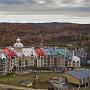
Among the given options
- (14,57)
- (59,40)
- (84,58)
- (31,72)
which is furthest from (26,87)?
(59,40)

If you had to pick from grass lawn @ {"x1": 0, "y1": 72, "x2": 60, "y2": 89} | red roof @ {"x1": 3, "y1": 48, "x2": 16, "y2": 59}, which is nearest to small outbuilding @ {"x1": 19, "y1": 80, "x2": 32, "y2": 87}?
grass lawn @ {"x1": 0, "y1": 72, "x2": 60, "y2": 89}

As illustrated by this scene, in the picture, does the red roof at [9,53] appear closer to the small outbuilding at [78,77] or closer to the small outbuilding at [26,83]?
the small outbuilding at [26,83]

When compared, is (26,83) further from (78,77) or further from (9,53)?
(9,53)

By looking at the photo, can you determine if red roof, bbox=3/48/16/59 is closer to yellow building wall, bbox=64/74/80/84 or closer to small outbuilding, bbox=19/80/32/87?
small outbuilding, bbox=19/80/32/87

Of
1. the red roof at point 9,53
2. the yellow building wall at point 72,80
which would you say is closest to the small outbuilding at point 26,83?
the yellow building wall at point 72,80

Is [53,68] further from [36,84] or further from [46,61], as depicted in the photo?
[36,84]

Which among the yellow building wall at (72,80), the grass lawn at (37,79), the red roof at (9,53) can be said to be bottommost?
the grass lawn at (37,79)

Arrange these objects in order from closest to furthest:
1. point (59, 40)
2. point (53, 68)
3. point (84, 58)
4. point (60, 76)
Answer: point (60, 76)
point (53, 68)
point (84, 58)
point (59, 40)

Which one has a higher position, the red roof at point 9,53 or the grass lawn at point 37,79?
the red roof at point 9,53
